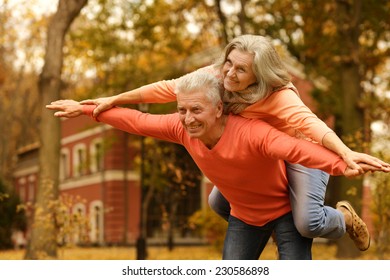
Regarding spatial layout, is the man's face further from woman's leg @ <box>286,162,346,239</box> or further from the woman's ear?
woman's leg @ <box>286,162,346,239</box>

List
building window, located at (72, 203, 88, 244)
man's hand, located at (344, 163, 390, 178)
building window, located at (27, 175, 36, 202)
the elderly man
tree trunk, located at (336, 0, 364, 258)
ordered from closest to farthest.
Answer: man's hand, located at (344, 163, 390, 178)
the elderly man
building window, located at (72, 203, 88, 244)
tree trunk, located at (336, 0, 364, 258)
building window, located at (27, 175, 36, 202)

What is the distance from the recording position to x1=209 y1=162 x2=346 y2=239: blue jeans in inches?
173

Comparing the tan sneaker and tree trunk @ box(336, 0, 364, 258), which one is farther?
tree trunk @ box(336, 0, 364, 258)

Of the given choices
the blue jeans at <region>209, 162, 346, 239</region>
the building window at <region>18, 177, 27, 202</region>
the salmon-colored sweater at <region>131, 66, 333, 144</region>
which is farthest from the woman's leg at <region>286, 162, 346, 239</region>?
the building window at <region>18, 177, 27, 202</region>

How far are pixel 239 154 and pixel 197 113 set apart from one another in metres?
0.33

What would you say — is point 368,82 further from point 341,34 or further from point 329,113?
point 341,34

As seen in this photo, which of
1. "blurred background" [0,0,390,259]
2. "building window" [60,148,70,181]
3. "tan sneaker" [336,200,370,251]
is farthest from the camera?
"building window" [60,148,70,181]

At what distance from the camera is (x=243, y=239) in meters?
4.82

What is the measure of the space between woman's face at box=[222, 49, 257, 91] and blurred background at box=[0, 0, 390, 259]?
14.4 ft

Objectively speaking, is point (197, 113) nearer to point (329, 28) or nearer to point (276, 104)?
point (276, 104)

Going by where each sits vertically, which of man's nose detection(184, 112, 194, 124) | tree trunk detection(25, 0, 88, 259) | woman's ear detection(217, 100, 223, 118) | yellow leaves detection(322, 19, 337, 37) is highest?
yellow leaves detection(322, 19, 337, 37)

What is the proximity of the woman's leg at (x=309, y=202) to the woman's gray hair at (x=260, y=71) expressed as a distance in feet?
1.75

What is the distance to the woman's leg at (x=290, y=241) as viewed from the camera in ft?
15.1
